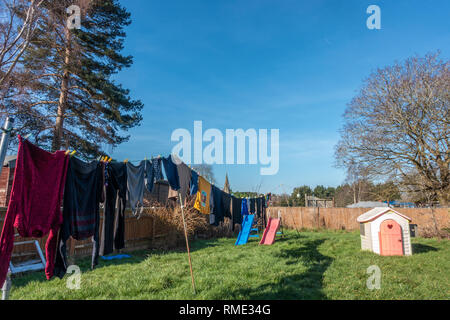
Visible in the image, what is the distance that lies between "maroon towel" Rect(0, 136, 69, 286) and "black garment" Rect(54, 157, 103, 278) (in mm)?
111

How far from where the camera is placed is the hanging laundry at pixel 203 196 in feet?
28.8

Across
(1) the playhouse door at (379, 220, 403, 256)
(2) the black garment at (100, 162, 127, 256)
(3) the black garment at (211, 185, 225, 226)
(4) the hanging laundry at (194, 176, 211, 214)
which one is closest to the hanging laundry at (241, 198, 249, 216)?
(3) the black garment at (211, 185, 225, 226)

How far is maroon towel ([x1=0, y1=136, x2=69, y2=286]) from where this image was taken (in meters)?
2.87

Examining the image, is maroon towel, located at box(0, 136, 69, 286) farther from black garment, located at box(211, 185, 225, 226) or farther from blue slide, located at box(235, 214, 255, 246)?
blue slide, located at box(235, 214, 255, 246)

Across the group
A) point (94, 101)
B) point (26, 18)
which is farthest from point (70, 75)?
point (26, 18)

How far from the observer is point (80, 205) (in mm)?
3896

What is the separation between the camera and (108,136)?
44.8 ft

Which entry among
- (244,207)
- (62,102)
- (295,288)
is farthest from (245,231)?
(62,102)

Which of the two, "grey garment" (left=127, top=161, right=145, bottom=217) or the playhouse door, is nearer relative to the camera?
"grey garment" (left=127, top=161, right=145, bottom=217)

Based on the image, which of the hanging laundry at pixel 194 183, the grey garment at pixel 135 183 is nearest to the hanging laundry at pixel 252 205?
the hanging laundry at pixel 194 183

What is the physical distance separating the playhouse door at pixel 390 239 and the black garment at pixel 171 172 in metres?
6.88

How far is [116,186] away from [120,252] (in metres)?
5.85

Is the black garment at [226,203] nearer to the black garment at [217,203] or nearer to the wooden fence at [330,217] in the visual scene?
the black garment at [217,203]

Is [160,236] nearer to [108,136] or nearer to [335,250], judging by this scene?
[108,136]
